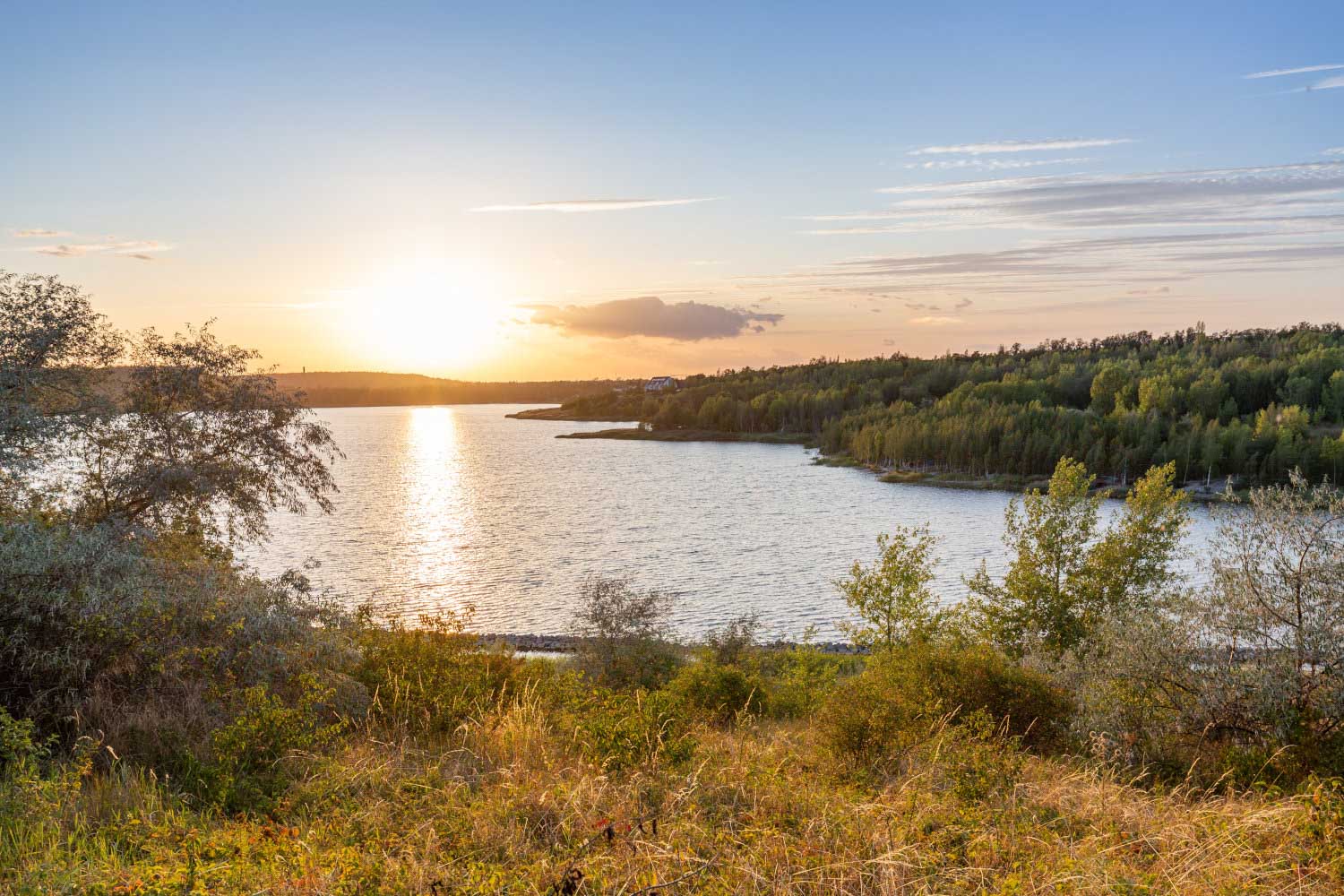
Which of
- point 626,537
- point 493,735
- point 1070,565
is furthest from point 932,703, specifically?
point 626,537

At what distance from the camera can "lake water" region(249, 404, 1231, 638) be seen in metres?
47.6

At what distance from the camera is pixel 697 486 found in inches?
4026

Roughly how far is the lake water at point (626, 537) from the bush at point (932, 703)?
62.6ft

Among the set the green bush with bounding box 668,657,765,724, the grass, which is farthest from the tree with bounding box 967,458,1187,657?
the grass

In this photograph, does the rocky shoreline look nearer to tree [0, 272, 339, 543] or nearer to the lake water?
the lake water

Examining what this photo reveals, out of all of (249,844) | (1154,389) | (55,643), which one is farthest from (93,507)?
(1154,389)

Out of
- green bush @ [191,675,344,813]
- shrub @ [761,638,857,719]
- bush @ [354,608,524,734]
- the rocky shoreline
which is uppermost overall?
green bush @ [191,675,344,813]

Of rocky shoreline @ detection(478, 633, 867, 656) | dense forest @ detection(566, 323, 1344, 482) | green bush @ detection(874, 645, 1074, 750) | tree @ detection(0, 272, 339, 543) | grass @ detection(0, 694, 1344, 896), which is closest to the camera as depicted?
grass @ detection(0, 694, 1344, 896)

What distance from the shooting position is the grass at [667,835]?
532 cm

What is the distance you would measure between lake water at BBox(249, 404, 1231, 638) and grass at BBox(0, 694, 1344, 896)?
20307 mm

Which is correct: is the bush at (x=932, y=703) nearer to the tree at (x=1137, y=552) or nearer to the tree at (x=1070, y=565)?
the tree at (x=1070, y=565)

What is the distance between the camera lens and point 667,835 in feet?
19.9

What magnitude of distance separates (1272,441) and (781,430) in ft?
326

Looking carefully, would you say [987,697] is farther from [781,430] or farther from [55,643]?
[781,430]
